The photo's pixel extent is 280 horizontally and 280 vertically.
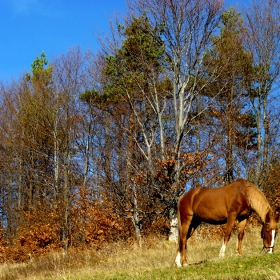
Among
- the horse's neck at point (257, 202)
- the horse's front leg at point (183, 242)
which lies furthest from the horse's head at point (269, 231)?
the horse's front leg at point (183, 242)

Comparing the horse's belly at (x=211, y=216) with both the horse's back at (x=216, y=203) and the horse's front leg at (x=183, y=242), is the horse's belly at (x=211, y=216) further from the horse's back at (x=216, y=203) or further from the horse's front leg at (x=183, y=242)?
the horse's front leg at (x=183, y=242)

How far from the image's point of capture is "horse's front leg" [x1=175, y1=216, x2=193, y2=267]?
32.1 feet

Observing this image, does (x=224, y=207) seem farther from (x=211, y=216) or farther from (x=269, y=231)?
(x=269, y=231)

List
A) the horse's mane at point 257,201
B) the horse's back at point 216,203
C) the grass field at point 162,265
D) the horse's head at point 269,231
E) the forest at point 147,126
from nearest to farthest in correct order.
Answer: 1. the grass field at point 162,265
2. the horse's head at point 269,231
3. the horse's mane at point 257,201
4. the horse's back at point 216,203
5. the forest at point 147,126

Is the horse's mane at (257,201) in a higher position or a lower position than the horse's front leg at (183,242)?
higher

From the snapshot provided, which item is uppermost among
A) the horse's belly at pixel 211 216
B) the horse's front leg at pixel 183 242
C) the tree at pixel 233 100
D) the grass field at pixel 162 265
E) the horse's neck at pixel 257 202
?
the tree at pixel 233 100

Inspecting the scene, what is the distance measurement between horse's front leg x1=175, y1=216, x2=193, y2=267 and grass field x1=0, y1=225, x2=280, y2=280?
194 millimetres

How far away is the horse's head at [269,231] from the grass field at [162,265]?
0.83ft

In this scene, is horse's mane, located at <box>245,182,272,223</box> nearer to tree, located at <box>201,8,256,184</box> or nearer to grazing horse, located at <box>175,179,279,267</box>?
grazing horse, located at <box>175,179,279,267</box>

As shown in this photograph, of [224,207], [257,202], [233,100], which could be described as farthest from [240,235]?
[233,100]

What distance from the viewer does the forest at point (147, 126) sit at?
669 inches

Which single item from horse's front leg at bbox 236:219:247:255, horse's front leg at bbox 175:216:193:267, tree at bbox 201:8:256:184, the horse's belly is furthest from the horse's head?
tree at bbox 201:8:256:184

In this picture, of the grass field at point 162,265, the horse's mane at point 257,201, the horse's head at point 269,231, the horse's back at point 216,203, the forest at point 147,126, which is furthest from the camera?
the forest at point 147,126

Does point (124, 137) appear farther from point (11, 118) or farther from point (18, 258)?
point (11, 118)
